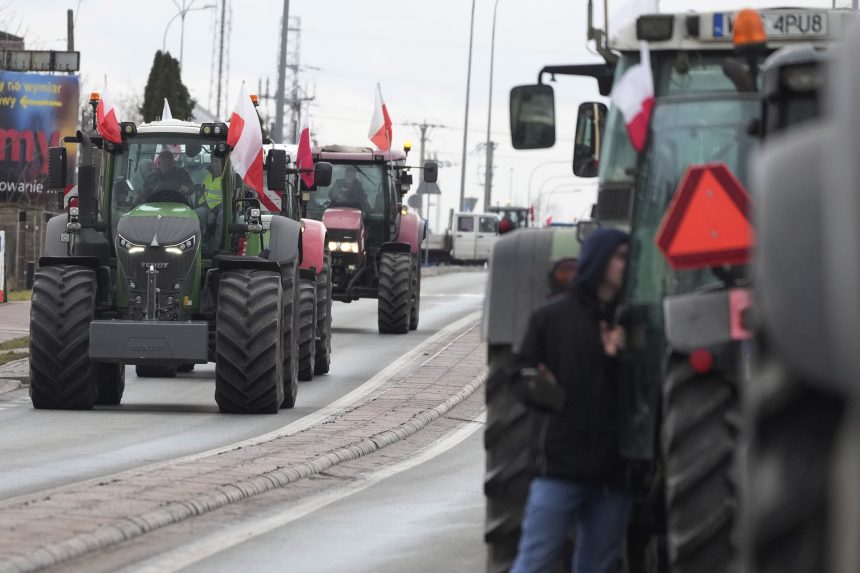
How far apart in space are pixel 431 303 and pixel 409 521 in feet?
100

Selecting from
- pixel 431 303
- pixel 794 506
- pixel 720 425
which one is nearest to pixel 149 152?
pixel 720 425

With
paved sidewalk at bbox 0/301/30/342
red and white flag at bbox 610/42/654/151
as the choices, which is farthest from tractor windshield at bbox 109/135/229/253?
red and white flag at bbox 610/42/654/151

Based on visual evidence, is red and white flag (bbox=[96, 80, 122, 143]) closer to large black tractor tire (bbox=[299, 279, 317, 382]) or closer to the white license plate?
large black tractor tire (bbox=[299, 279, 317, 382])

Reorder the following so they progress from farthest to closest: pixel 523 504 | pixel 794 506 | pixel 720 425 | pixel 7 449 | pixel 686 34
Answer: pixel 7 449, pixel 686 34, pixel 523 504, pixel 720 425, pixel 794 506

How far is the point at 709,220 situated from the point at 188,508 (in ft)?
18.3

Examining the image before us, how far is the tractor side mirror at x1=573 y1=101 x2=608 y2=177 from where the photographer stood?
10008 mm

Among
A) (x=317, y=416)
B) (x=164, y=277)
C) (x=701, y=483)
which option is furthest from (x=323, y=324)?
(x=701, y=483)

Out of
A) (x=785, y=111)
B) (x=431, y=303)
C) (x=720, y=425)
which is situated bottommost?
(x=431, y=303)

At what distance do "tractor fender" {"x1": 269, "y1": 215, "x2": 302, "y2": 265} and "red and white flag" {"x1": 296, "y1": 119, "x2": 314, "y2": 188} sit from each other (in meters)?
4.57

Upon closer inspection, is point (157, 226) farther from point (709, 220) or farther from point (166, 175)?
point (709, 220)

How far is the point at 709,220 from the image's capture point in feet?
22.2

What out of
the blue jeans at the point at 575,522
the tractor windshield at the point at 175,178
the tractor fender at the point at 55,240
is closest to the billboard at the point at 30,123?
the tractor fender at the point at 55,240

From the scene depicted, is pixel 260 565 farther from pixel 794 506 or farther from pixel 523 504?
pixel 794 506

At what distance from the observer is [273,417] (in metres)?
19.1
